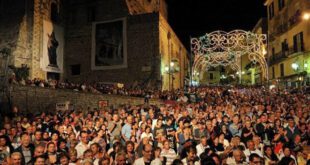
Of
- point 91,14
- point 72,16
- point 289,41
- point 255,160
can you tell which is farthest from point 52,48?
point 255,160

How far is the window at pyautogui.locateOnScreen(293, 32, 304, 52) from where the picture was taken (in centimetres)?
2969

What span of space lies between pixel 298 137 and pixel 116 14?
23578 mm

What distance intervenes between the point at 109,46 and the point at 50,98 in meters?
12.5

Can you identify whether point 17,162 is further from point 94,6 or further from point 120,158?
point 94,6

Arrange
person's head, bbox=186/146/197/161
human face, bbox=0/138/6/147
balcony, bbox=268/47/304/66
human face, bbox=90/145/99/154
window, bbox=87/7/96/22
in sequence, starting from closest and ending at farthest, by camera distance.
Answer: person's head, bbox=186/146/197/161 < human face, bbox=90/145/99/154 < human face, bbox=0/138/6/147 < window, bbox=87/7/96/22 < balcony, bbox=268/47/304/66

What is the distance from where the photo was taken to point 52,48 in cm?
2825

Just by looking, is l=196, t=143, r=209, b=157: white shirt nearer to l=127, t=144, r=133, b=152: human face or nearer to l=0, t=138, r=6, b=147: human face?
l=127, t=144, r=133, b=152: human face

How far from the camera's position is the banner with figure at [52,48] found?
88.7 ft

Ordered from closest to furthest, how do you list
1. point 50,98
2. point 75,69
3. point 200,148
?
1. point 200,148
2. point 50,98
3. point 75,69

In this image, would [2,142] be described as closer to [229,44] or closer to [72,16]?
[229,44]

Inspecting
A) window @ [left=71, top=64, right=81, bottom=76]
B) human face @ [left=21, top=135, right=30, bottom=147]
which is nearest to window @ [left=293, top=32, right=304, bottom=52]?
window @ [left=71, top=64, right=81, bottom=76]

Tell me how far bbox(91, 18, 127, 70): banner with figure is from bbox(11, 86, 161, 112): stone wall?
8422mm

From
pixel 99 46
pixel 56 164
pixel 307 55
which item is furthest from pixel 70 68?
pixel 56 164

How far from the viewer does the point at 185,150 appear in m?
6.59
